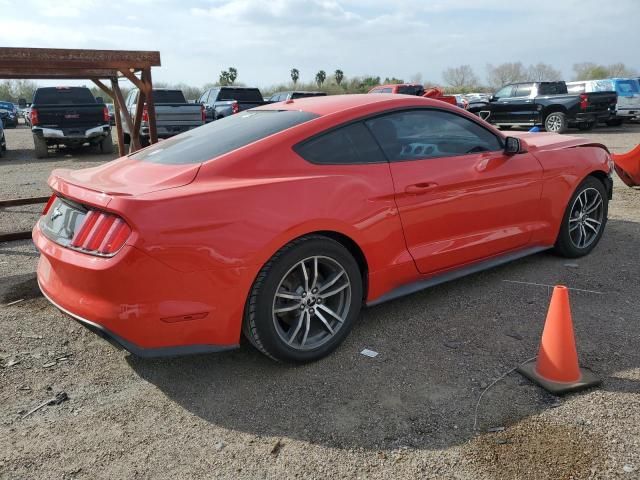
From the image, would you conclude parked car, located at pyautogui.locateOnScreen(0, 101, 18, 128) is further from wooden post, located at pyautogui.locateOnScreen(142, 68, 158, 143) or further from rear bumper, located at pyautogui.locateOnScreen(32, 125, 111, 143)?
wooden post, located at pyautogui.locateOnScreen(142, 68, 158, 143)

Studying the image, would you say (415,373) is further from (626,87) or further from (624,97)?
(626,87)

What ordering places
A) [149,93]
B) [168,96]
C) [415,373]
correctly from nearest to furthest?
[415,373] < [149,93] < [168,96]

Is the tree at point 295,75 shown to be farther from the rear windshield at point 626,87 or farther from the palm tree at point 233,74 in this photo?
the rear windshield at point 626,87

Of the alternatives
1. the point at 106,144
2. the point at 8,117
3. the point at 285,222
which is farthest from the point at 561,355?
the point at 8,117

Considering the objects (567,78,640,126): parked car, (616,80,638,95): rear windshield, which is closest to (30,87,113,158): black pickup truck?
(567,78,640,126): parked car

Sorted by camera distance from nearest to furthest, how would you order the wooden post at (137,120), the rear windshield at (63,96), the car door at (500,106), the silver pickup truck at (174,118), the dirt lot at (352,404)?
1. the dirt lot at (352,404)
2. the wooden post at (137,120)
3. the silver pickup truck at (174,118)
4. the rear windshield at (63,96)
5. the car door at (500,106)

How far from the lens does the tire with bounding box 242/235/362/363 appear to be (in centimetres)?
301

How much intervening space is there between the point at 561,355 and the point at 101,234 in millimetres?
2544

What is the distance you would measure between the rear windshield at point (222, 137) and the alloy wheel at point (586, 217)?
285 centimetres

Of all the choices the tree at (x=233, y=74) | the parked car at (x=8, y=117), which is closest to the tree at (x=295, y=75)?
the tree at (x=233, y=74)

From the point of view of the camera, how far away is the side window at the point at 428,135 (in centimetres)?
366

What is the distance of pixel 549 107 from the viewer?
17.8m

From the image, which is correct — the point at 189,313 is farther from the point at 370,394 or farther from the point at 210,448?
the point at 370,394

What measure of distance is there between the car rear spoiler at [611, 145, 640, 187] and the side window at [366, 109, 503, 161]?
4.85m
